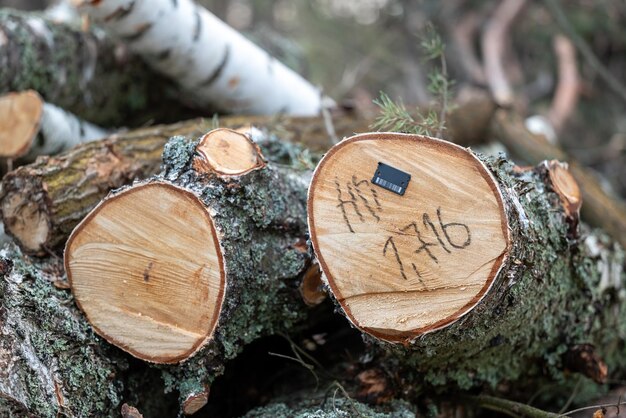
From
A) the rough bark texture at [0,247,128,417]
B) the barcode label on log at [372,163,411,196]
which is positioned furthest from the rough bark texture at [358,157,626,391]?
the rough bark texture at [0,247,128,417]

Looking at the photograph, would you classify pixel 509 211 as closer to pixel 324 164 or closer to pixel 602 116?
pixel 324 164

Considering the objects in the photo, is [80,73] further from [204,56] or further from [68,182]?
[68,182]

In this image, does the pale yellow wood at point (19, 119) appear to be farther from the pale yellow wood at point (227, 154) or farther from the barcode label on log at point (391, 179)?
the barcode label on log at point (391, 179)

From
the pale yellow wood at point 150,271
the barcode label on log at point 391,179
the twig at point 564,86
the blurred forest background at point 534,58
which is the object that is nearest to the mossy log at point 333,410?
the pale yellow wood at point 150,271

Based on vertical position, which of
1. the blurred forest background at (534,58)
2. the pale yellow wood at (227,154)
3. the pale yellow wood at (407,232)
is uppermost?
the pale yellow wood at (407,232)

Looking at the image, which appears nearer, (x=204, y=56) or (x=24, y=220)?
(x=24, y=220)

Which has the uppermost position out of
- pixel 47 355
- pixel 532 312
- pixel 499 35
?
pixel 532 312

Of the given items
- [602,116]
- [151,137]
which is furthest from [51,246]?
[602,116]

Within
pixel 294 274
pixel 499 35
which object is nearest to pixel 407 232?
pixel 294 274
